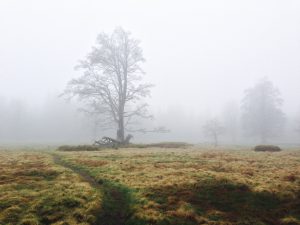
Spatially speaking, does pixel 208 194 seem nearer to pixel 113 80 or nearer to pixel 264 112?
pixel 113 80

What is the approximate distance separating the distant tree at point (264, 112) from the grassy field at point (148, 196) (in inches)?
2467

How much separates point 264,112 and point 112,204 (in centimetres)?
7345

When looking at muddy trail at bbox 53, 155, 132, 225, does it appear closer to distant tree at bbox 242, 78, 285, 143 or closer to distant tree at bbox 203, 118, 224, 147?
distant tree at bbox 203, 118, 224, 147

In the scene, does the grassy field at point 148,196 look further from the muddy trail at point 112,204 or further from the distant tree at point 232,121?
the distant tree at point 232,121

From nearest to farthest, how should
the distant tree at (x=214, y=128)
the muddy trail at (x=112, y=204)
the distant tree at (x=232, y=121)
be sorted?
the muddy trail at (x=112, y=204)
the distant tree at (x=214, y=128)
the distant tree at (x=232, y=121)

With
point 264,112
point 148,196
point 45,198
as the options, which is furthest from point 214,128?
point 45,198

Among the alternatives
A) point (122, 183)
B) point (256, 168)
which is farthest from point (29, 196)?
point (256, 168)

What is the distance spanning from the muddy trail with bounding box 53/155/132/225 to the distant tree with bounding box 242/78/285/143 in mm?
70067

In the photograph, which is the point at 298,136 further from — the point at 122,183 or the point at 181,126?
the point at 122,183

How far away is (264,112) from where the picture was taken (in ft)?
259

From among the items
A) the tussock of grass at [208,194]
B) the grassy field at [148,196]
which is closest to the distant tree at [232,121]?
the tussock of grass at [208,194]

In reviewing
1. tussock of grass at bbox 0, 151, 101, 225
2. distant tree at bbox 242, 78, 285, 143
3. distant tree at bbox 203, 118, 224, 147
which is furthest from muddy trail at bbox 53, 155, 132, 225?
distant tree at bbox 242, 78, 285, 143

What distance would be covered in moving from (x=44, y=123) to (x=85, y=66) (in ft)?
350

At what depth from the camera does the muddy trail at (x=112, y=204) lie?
468 inches
